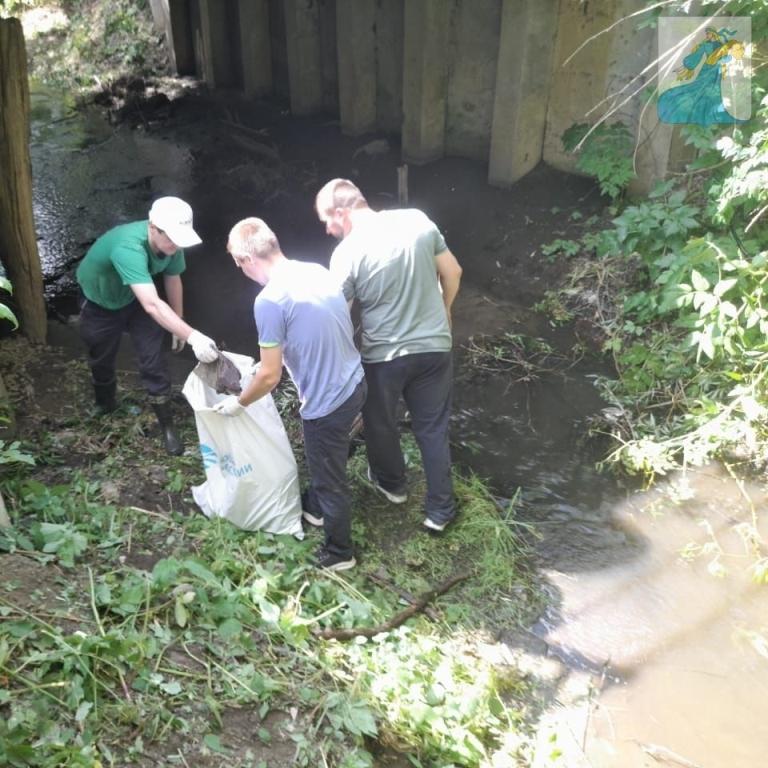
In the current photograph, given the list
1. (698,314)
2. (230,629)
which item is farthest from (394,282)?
(698,314)

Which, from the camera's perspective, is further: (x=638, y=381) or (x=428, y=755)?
(x=638, y=381)

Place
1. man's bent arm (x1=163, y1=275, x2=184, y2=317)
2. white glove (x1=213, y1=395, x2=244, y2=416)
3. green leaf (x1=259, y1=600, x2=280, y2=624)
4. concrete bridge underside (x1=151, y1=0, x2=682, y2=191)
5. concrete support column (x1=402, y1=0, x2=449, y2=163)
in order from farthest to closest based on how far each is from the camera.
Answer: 1. concrete support column (x1=402, y1=0, x2=449, y2=163)
2. concrete bridge underside (x1=151, y1=0, x2=682, y2=191)
3. man's bent arm (x1=163, y1=275, x2=184, y2=317)
4. white glove (x1=213, y1=395, x2=244, y2=416)
5. green leaf (x1=259, y1=600, x2=280, y2=624)

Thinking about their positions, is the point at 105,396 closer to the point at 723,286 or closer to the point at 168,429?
the point at 168,429

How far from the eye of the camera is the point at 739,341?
489cm

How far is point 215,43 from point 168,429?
1053 cm

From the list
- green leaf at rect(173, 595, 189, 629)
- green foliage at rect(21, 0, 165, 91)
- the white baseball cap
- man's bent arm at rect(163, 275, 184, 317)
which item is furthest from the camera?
green foliage at rect(21, 0, 165, 91)

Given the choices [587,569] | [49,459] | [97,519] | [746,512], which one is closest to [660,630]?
[587,569]

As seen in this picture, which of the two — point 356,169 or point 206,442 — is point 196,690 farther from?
point 356,169

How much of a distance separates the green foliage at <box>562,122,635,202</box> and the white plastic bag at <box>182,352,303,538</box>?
431 cm

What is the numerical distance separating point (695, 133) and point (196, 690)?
16.7ft

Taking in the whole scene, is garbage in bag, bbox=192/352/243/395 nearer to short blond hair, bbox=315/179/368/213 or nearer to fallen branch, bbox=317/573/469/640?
short blond hair, bbox=315/179/368/213

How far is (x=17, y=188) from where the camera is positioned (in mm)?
5434

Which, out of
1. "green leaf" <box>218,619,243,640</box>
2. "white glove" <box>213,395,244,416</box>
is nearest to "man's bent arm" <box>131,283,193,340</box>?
"white glove" <box>213,395,244,416</box>

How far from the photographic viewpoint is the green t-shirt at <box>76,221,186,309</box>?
13.7 ft
